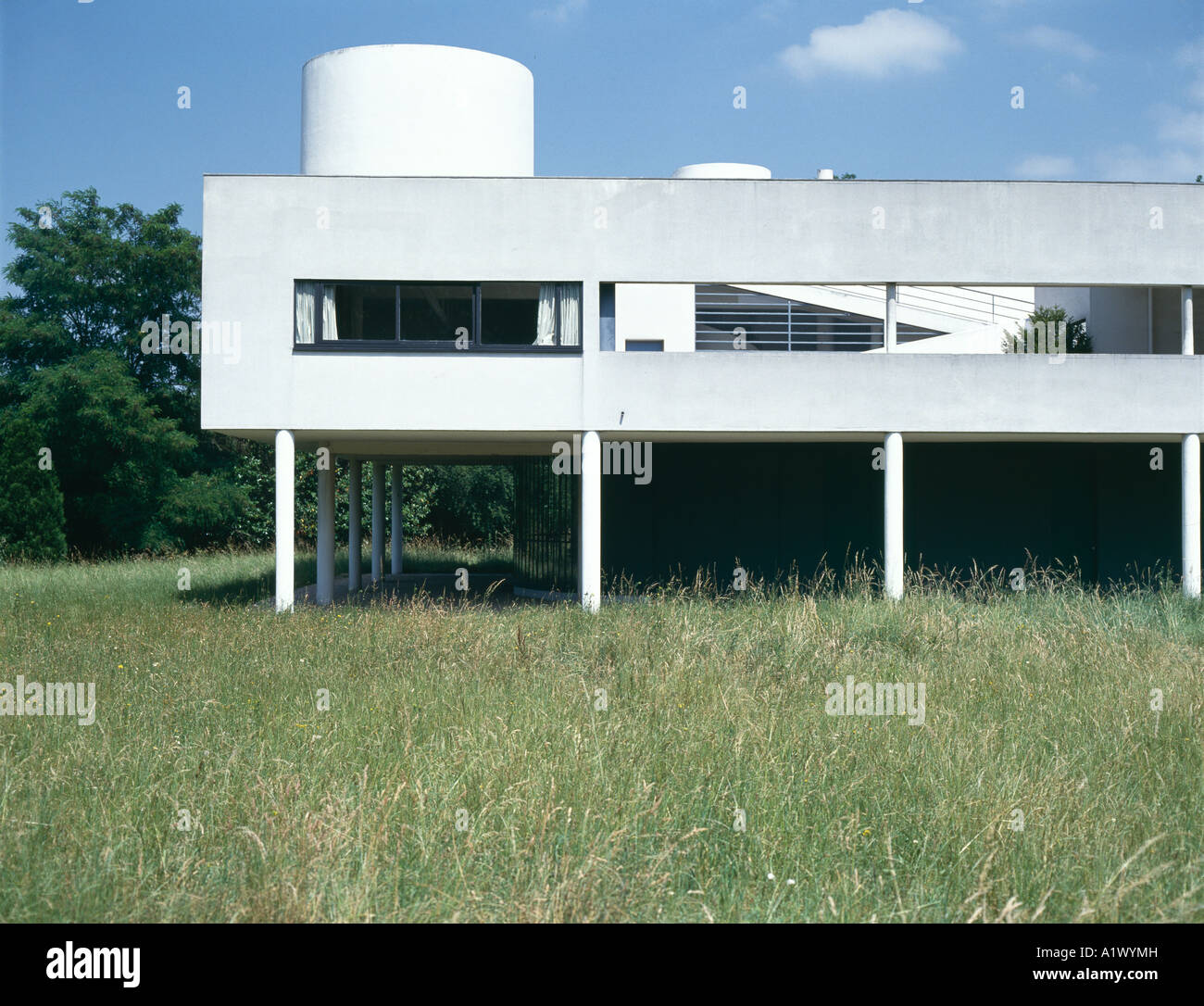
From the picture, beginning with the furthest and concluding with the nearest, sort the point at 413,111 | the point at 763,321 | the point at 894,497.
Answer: the point at 763,321 < the point at 413,111 < the point at 894,497

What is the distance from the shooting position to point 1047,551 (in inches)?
749

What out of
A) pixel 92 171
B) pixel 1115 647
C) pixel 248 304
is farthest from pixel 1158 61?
pixel 92 171

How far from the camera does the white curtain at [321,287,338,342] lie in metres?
15.0

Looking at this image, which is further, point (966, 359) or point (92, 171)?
point (92, 171)

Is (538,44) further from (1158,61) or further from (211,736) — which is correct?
(211,736)

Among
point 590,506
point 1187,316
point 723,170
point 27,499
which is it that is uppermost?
point 723,170

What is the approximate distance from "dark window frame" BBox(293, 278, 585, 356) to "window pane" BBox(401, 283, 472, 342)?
0.20 feet

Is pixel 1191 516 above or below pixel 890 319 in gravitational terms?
below

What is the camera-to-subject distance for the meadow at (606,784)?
167 inches

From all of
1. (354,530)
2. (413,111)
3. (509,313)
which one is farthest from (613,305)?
(354,530)

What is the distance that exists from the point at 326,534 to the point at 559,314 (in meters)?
6.10

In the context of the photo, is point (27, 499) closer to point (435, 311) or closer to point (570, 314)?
point (435, 311)

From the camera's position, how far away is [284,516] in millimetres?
15406
